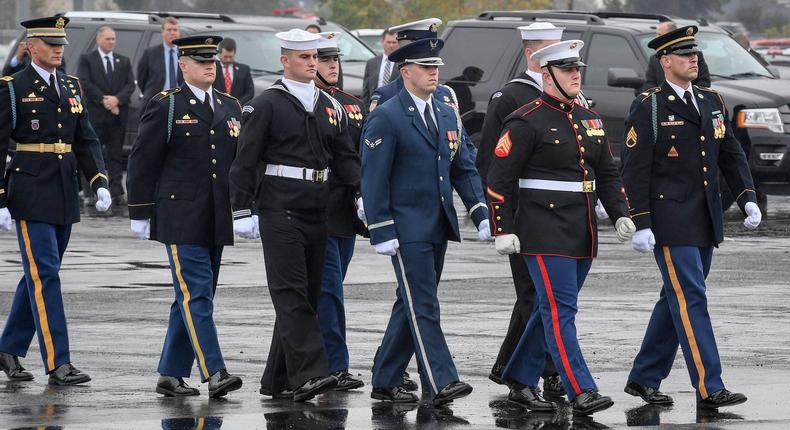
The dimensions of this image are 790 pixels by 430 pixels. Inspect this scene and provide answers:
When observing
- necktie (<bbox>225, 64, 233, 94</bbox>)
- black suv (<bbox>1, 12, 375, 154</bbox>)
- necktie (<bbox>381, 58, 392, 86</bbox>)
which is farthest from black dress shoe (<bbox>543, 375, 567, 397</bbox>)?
black suv (<bbox>1, 12, 375, 154</bbox>)

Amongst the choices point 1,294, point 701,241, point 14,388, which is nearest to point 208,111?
point 14,388

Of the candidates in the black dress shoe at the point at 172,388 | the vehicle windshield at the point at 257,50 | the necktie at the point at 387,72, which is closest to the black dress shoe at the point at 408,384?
the black dress shoe at the point at 172,388

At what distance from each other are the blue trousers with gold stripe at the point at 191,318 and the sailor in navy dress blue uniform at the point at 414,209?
834mm

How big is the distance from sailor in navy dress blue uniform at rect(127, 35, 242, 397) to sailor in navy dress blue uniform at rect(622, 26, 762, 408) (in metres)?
2.06

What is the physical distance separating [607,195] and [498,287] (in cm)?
510

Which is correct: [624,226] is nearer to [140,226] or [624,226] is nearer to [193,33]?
[140,226]

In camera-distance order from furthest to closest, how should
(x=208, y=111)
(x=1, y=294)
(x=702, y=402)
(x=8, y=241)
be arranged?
(x=8, y=241) → (x=1, y=294) → (x=208, y=111) → (x=702, y=402)

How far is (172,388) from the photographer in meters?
9.22

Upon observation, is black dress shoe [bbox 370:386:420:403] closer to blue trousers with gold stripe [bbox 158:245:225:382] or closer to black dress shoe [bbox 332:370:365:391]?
black dress shoe [bbox 332:370:365:391]

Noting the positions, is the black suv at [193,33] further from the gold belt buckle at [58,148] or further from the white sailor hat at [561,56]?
the white sailor hat at [561,56]

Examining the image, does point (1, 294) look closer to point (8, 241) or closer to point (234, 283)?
point (234, 283)

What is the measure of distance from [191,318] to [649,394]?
226cm

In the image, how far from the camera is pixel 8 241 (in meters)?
17.8

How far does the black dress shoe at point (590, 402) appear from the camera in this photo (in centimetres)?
839
